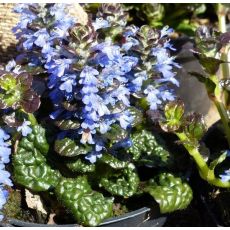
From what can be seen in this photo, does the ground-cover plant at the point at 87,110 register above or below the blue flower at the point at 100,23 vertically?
below

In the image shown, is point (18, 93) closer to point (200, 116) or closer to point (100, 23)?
point (100, 23)

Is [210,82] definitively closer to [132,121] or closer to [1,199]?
[132,121]

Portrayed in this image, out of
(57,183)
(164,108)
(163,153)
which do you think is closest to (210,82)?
(164,108)

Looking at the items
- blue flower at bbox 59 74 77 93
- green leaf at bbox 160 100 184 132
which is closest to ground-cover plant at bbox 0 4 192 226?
blue flower at bbox 59 74 77 93

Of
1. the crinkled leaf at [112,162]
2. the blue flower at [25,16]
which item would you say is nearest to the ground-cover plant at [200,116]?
the crinkled leaf at [112,162]

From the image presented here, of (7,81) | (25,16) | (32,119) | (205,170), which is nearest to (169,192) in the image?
(205,170)

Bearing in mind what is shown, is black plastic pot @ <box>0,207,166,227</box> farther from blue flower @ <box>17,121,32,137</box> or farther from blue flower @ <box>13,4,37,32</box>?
blue flower @ <box>13,4,37,32</box>

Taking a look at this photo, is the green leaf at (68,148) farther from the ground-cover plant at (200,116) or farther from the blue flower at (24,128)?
the ground-cover plant at (200,116)
